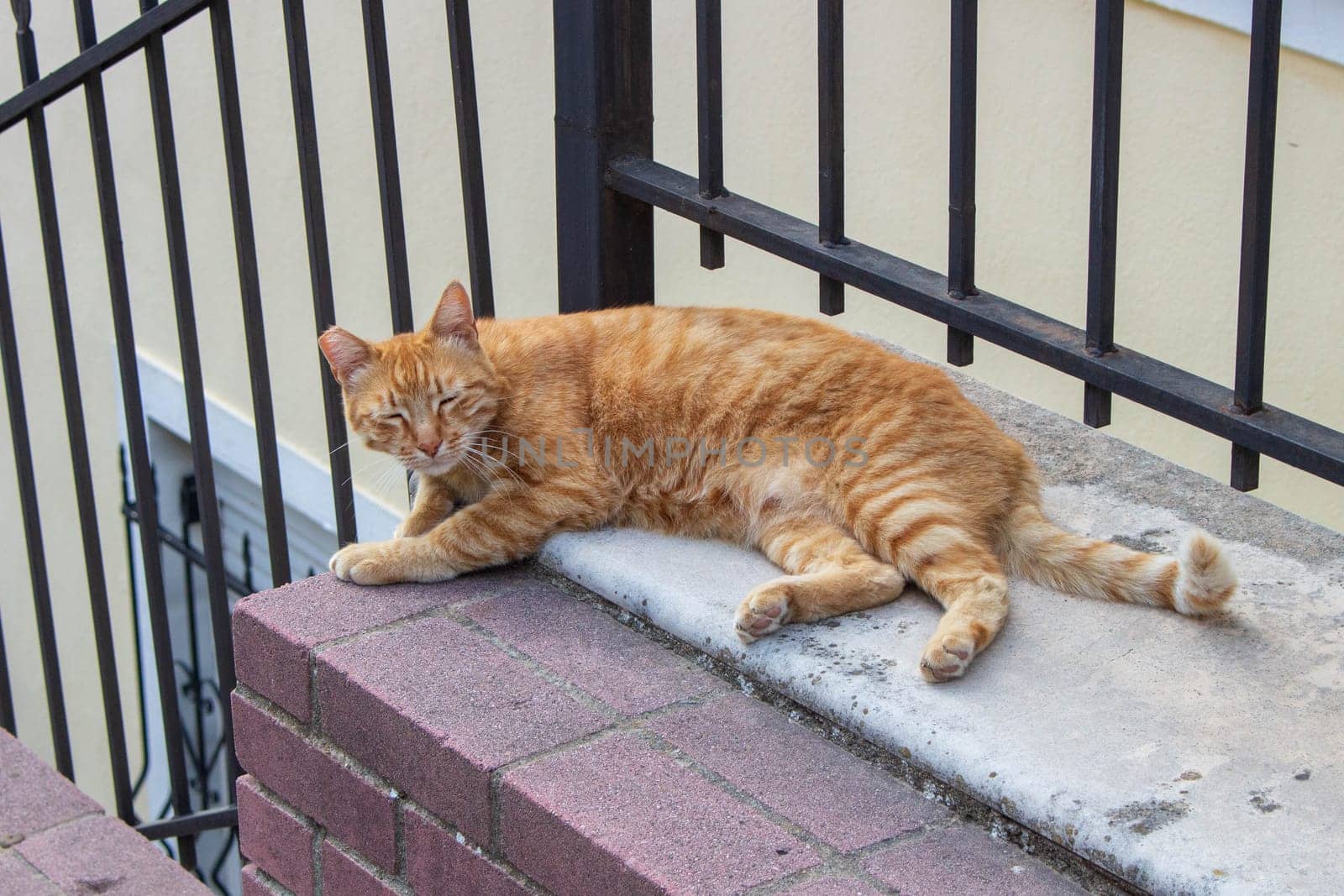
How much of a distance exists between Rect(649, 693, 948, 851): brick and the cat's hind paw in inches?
3.2

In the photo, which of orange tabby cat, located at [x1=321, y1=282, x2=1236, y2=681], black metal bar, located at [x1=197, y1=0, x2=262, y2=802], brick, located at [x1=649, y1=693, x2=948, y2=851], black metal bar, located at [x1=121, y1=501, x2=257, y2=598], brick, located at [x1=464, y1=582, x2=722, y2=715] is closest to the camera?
brick, located at [x1=649, y1=693, x2=948, y2=851]

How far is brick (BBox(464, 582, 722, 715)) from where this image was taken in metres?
1.85

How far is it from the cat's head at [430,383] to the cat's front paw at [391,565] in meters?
0.32

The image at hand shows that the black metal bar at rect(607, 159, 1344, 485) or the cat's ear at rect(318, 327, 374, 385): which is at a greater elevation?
the black metal bar at rect(607, 159, 1344, 485)

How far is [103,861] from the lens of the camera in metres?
2.47

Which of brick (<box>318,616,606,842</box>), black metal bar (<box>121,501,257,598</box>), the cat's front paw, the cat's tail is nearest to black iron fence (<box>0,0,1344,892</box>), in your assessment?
the cat's tail

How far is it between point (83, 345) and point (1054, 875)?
536 cm

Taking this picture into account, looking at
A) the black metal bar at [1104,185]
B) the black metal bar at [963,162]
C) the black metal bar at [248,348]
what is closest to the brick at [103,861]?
the black metal bar at [248,348]

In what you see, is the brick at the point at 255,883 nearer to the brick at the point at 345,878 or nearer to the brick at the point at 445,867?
the brick at the point at 345,878

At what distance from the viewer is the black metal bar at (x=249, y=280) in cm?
225

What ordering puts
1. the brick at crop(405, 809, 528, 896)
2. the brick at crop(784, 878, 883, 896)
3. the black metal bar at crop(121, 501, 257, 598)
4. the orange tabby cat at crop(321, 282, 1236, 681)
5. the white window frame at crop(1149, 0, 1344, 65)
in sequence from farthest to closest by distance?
the black metal bar at crop(121, 501, 257, 598), the white window frame at crop(1149, 0, 1344, 65), the orange tabby cat at crop(321, 282, 1236, 681), the brick at crop(405, 809, 528, 896), the brick at crop(784, 878, 883, 896)

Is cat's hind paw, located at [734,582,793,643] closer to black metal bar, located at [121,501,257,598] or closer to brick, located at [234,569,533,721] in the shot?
brick, located at [234,569,533,721]

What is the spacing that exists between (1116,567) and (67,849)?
178cm

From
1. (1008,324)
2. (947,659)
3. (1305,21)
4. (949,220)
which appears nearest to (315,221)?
(949,220)
